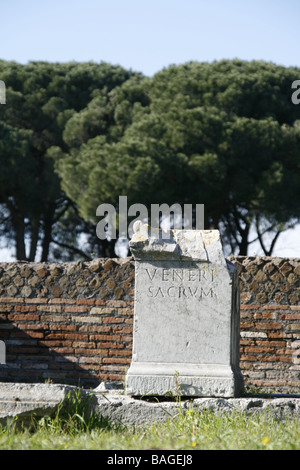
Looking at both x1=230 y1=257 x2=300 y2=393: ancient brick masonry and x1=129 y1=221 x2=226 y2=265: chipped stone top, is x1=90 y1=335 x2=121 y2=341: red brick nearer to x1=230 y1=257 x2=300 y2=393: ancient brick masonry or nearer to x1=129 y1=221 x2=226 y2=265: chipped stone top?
x1=230 y1=257 x2=300 y2=393: ancient brick masonry

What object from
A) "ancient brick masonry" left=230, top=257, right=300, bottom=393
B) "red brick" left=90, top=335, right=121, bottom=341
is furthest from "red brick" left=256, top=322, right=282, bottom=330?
"red brick" left=90, top=335, right=121, bottom=341

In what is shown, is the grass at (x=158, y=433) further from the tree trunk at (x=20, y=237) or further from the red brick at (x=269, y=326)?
the tree trunk at (x=20, y=237)

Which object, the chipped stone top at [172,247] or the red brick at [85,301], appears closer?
the chipped stone top at [172,247]

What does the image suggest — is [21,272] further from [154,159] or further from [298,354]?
[154,159]

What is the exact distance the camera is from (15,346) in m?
6.44

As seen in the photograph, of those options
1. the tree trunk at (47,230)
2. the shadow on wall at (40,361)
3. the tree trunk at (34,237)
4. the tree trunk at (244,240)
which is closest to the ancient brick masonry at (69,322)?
the shadow on wall at (40,361)

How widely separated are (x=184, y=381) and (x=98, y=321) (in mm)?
2407

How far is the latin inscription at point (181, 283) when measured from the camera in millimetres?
4207

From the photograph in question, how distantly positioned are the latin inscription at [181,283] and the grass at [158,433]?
75 centimetres

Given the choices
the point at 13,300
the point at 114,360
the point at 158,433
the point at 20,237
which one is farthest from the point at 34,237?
the point at 158,433

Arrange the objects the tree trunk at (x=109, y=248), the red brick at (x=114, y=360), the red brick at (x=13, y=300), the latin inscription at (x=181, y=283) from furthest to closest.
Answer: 1. the tree trunk at (x=109, y=248)
2. the red brick at (x=13, y=300)
3. the red brick at (x=114, y=360)
4. the latin inscription at (x=181, y=283)

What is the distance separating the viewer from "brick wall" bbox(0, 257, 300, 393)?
6.12 metres

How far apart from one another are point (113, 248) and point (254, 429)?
1148cm
